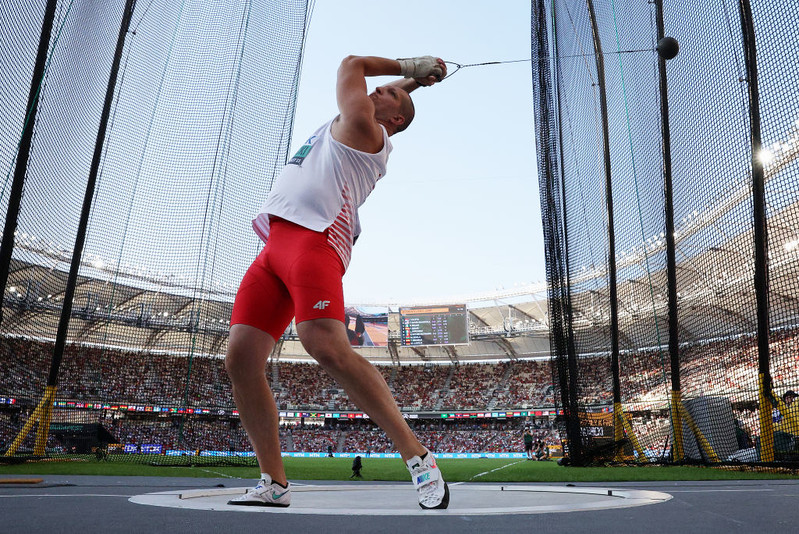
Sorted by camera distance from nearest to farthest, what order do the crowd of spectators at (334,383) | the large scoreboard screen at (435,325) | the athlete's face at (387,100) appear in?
the athlete's face at (387,100)
the crowd of spectators at (334,383)
the large scoreboard screen at (435,325)

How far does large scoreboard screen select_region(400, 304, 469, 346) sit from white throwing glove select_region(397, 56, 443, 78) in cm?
2913

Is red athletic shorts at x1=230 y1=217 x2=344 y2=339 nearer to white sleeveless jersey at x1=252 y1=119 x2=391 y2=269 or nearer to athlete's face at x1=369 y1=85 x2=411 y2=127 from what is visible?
white sleeveless jersey at x1=252 y1=119 x2=391 y2=269

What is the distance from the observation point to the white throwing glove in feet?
6.82

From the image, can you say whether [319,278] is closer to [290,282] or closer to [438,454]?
[290,282]

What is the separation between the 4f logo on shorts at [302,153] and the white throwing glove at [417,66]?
43 cm

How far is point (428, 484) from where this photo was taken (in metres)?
1.62

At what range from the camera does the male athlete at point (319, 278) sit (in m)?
1.69

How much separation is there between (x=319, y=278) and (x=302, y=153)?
20.9 inches

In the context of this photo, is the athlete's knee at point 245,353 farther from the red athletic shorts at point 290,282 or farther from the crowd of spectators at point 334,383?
the crowd of spectators at point 334,383

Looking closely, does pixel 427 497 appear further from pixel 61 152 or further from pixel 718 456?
pixel 61 152

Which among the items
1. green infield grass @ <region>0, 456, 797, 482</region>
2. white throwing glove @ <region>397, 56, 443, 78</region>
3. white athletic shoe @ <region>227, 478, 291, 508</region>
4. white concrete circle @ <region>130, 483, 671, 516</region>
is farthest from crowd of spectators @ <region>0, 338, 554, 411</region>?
white throwing glove @ <region>397, 56, 443, 78</region>

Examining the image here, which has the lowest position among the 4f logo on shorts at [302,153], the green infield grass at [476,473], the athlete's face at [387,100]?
the green infield grass at [476,473]

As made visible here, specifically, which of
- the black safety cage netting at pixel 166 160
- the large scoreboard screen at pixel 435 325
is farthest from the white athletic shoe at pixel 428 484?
the large scoreboard screen at pixel 435 325

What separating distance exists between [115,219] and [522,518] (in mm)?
7595
